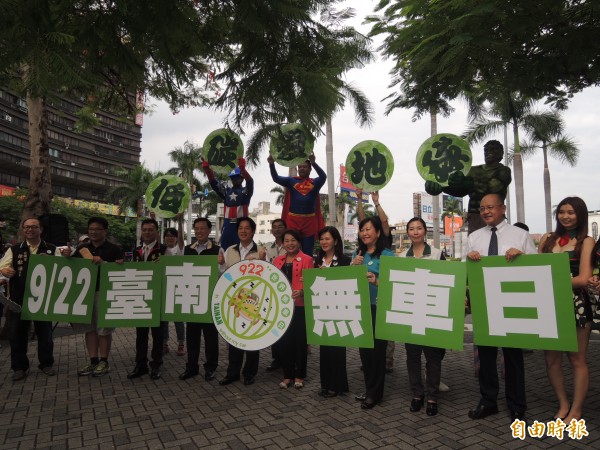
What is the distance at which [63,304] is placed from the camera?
497 cm

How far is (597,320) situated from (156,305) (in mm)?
4334

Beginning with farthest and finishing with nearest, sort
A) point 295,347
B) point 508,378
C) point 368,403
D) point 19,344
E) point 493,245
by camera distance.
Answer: point 19,344, point 295,347, point 368,403, point 493,245, point 508,378

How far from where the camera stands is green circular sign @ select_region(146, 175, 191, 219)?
6156 millimetres

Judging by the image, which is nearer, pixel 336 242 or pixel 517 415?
pixel 517 415

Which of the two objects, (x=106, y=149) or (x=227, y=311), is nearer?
(x=227, y=311)

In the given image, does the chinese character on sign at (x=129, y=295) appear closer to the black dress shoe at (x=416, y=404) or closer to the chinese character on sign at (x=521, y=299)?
the black dress shoe at (x=416, y=404)

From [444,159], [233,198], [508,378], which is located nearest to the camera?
[508,378]

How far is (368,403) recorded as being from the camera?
154 inches

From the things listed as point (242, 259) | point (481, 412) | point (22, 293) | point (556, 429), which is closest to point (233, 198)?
point (242, 259)

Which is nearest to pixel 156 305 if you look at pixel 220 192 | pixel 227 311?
pixel 227 311

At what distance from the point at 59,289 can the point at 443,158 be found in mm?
4978

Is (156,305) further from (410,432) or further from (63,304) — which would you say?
(410,432)

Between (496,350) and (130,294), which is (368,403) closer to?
(496,350)

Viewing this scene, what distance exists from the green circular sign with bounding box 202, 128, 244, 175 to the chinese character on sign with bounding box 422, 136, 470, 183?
101 inches
